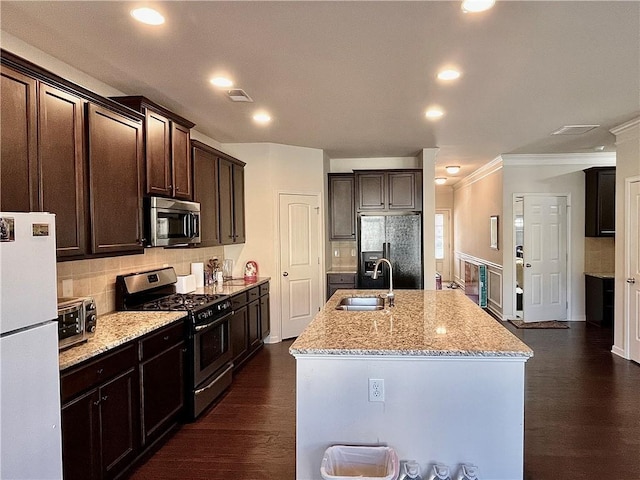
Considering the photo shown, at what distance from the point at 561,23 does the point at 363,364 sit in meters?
2.12

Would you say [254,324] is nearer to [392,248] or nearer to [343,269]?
[343,269]

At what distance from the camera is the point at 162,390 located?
2.85m

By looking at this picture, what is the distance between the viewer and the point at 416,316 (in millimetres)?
2883

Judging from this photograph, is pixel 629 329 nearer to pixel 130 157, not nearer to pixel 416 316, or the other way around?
pixel 416 316

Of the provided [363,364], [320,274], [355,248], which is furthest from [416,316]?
[355,248]

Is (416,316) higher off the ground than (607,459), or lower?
higher

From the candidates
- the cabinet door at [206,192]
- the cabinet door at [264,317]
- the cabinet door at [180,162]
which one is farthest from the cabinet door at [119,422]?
the cabinet door at [264,317]

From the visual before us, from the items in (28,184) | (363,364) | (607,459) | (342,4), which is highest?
Result: (342,4)

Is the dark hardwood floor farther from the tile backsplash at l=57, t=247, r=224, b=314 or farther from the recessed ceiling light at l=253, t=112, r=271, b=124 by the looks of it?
the recessed ceiling light at l=253, t=112, r=271, b=124

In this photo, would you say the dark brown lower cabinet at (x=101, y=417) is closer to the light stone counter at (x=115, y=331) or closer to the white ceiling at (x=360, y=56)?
the light stone counter at (x=115, y=331)

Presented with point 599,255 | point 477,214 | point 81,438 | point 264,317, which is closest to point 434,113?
point 264,317

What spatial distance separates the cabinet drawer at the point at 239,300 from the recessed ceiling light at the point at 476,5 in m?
3.07

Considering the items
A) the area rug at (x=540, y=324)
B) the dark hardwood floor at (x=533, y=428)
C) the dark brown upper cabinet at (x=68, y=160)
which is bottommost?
the dark hardwood floor at (x=533, y=428)

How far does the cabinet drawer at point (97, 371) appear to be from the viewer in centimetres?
197
